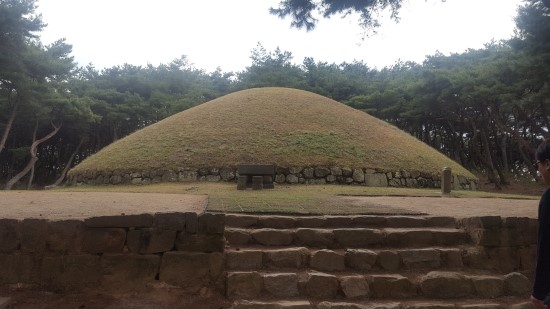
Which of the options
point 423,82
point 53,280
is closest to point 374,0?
point 53,280

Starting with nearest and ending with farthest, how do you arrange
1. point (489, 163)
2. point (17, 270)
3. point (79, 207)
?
point (17, 270), point (79, 207), point (489, 163)

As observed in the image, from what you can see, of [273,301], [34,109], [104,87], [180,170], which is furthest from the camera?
[104,87]

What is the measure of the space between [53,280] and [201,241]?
1.52m

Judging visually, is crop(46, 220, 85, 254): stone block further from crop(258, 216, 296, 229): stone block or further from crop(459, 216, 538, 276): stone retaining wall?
crop(459, 216, 538, 276): stone retaining wall

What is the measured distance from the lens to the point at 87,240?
4.34 m

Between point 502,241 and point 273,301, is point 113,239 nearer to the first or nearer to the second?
point 273,301

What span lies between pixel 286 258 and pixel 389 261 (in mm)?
1177

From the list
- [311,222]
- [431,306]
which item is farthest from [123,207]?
[431,306]

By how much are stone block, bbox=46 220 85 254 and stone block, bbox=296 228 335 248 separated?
8.01 feet

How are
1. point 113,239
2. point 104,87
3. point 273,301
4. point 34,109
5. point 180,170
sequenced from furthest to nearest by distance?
1. point 104,87
2. point 34,109
3. point 180,170
4. point 113,239
5. point 273,301

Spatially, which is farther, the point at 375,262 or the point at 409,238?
the point at 409,238

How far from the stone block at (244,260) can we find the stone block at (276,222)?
0.76m

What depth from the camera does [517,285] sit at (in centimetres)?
466

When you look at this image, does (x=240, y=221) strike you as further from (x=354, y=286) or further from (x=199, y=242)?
(x=354, y=286)
